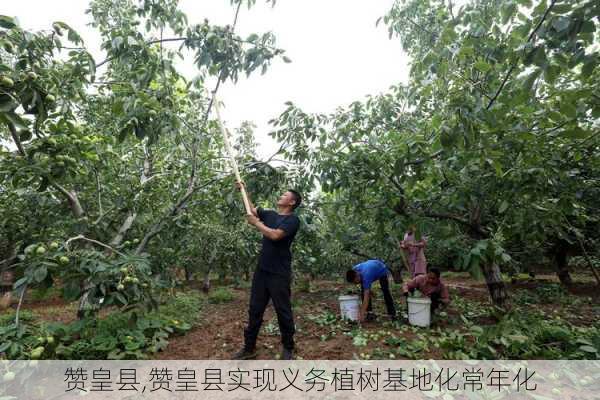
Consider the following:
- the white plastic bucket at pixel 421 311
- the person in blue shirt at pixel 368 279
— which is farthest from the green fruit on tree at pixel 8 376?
the white plastic bucket at pixel 421 311

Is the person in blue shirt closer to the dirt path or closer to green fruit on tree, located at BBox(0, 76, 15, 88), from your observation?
the dirt path

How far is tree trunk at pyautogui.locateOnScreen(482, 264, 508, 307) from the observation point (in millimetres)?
4711

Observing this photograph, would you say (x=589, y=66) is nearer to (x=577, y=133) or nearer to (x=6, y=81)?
(x=577, y=133)

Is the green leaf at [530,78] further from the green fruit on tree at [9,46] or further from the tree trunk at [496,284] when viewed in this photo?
the tree trunk at [496,284]

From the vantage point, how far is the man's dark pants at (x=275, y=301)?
3.00 m

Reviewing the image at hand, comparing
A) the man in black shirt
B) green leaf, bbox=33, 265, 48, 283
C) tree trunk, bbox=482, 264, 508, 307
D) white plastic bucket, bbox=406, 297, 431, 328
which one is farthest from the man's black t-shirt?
tree trunk, bbox=482, 264, 508, 307

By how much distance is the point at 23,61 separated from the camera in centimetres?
217

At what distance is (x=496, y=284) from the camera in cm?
473

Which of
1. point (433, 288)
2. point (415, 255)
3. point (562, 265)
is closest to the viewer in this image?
point (433, 288)

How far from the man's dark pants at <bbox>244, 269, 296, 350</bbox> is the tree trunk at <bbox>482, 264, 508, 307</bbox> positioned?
3361 mm

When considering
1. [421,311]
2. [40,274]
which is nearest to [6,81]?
[40,274]

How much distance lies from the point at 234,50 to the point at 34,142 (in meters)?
1.90

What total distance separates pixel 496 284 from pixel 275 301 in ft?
12.1

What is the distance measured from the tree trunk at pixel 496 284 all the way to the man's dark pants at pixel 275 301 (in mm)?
3361
